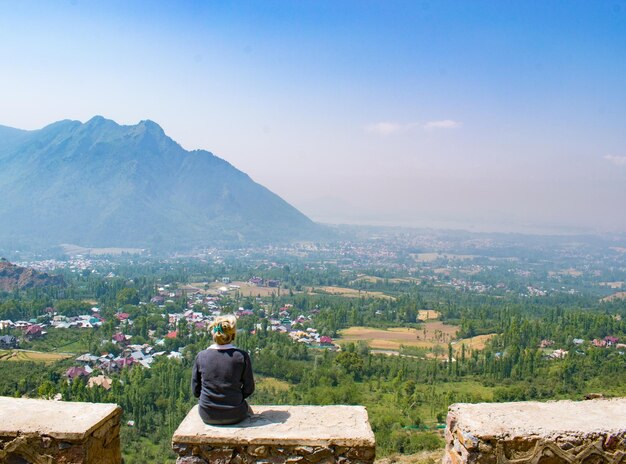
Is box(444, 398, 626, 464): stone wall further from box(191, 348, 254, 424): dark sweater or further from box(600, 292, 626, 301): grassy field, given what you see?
box(600, 292, 626, 301): grassy field

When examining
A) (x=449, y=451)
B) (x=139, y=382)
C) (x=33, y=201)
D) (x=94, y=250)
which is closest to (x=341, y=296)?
(x=139, y=382)

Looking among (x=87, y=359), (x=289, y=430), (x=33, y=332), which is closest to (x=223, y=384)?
(x=289, y=430)

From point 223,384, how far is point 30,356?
36884 mm

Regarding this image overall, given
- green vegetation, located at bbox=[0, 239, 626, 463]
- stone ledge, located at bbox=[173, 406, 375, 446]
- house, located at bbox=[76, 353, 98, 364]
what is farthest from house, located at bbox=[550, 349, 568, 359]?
stone ledge, located at bbox=[173, 406, 375, 446]

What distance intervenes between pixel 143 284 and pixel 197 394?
240 ft

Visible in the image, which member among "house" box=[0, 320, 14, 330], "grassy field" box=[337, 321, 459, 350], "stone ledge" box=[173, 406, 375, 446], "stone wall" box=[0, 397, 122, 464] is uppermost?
"stone ledge" box=[173, 406, 375, 446]

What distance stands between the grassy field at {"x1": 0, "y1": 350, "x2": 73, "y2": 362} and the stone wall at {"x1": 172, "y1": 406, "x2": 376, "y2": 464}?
3518 cm

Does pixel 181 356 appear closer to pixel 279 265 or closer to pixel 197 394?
pixel 197 394

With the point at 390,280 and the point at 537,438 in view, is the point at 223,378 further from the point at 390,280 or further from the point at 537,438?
the point at 390,280

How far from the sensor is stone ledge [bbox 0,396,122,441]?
307 cm

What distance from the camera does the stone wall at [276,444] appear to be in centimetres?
297

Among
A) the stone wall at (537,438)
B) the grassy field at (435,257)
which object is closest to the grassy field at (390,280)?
the grassy field at (435,257)

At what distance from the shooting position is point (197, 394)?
3383mm

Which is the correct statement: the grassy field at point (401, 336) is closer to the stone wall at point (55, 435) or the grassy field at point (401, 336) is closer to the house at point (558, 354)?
the house at point (558, 354)
